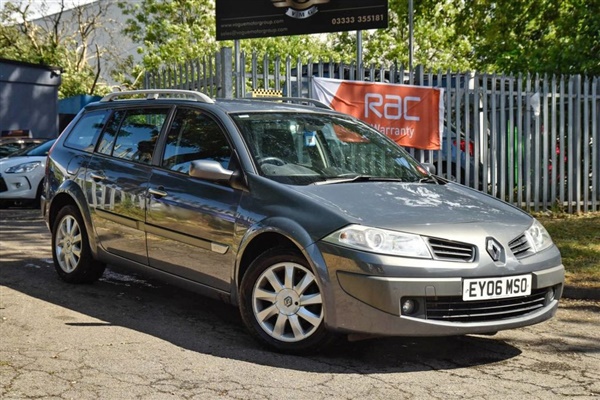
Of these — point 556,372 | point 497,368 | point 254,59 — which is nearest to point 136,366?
point 497,368

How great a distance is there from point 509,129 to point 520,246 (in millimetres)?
8568

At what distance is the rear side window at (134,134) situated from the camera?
7160mm

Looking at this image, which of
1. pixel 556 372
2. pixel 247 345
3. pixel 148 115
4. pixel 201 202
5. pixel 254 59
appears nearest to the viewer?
pixel 556 372

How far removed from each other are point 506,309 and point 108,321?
2.81 m

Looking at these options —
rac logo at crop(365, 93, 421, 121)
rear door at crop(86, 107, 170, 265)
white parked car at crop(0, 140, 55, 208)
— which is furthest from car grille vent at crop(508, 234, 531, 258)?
white parked car at crop(0, 140, 55, 208)

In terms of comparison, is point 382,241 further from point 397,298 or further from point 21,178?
point 21,178

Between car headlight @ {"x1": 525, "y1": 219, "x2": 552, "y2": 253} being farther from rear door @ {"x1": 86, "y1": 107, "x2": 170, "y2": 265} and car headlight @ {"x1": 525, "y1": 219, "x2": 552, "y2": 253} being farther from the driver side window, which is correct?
rear door @ {"x1": 86, "y1": 107, "x2": 170, "y2": 265}

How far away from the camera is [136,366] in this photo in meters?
5.33

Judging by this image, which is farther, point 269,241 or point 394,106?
point 394,106

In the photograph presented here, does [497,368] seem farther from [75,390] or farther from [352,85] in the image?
[352,85]

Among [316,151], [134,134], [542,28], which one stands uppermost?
[542,28]

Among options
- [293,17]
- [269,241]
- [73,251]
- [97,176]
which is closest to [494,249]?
[269,241]

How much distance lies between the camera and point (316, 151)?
6461mm

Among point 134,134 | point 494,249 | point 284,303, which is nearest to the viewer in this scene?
point 494,249
